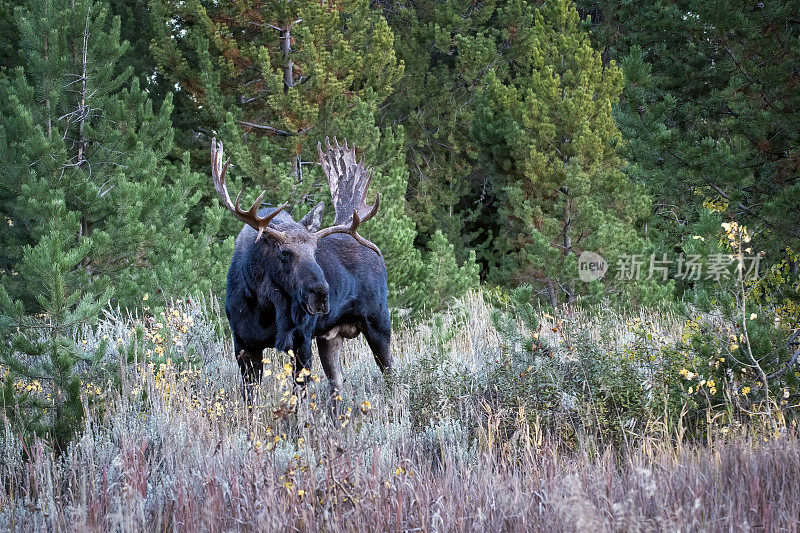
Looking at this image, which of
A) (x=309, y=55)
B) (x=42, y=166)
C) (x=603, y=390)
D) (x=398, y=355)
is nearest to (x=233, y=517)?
(x=603, y=390)

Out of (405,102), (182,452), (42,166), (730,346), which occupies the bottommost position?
(182,452)

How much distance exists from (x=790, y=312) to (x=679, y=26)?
2.35m

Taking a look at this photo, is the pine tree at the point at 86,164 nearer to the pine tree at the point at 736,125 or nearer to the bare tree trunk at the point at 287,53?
the bare tree trunk at the point at 287,53

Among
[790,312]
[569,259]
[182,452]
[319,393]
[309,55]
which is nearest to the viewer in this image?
[182,452]

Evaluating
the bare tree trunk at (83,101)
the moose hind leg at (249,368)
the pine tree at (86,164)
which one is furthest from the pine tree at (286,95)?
the moose hind leg at (249,368)

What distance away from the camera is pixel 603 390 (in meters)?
4.96

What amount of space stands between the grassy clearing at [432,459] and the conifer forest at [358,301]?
3 cm

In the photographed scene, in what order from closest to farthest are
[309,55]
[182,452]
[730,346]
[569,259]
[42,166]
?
[182,452], [730,346], [42,166], [309,55], [569,259]

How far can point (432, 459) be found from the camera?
14.4 feet

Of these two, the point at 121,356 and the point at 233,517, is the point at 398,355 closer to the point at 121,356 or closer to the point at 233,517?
the point at 121,356

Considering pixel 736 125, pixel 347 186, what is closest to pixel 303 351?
pixel 347 186

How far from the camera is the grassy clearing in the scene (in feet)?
10.0

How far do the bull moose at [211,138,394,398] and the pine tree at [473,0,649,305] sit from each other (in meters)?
5.53

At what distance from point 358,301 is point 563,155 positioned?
7.57 metres
